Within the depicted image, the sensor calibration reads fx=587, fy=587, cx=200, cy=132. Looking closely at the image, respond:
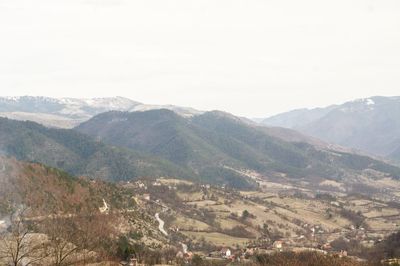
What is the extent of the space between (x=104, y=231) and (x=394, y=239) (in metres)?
94.1

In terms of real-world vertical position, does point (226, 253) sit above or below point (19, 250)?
below

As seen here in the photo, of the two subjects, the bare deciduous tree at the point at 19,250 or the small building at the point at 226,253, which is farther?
the small building at the point at 226,253

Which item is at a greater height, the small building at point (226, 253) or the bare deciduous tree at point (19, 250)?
the bare deciduous tree at point (19, 250)

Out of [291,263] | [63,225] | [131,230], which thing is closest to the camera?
[291,263]

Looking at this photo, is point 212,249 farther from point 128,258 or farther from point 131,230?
point 128,258

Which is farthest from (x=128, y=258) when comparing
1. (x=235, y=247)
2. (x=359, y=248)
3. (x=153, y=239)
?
(x=359, y=248)

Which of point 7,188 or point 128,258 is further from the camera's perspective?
point 7,188

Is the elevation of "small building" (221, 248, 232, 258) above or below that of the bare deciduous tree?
below

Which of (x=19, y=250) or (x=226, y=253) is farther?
(x=226, y=253)

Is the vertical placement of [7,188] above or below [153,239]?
above

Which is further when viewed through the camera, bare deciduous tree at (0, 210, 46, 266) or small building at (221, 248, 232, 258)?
small building at (221, 248, 232, 258)

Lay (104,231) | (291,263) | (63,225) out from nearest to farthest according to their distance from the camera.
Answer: (291,263), (63,225), (104,231)

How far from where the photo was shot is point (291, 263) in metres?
126

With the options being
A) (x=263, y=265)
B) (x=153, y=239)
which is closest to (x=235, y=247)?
(x=153, y=239)
